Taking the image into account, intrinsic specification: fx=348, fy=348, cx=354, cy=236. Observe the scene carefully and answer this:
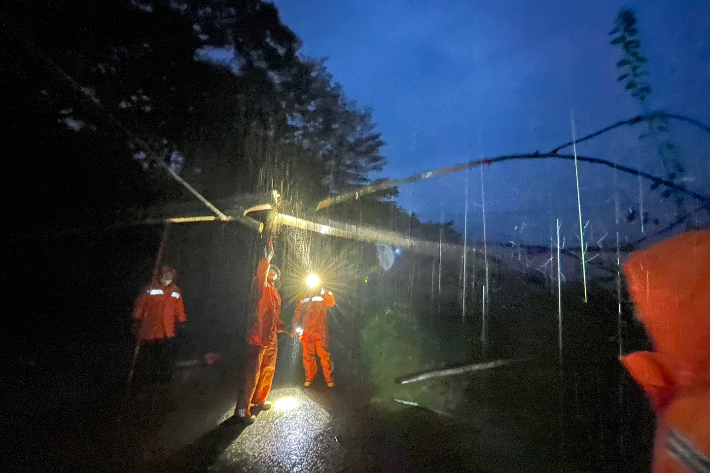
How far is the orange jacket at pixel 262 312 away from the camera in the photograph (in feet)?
15.9

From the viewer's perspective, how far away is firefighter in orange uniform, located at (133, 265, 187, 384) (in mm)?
6359

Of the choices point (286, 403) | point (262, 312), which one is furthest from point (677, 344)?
point (286, 403)

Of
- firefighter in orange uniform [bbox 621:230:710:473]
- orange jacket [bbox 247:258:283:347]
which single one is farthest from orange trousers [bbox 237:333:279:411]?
firefighter in orange uniform [bbox 621:230:710:473]

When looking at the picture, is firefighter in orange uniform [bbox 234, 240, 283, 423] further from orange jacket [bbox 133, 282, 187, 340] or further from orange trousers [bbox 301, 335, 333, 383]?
orange jacket [bbox 133, 282, 187, 340]

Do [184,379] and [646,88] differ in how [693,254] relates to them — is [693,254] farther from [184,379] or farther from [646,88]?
[184,379]

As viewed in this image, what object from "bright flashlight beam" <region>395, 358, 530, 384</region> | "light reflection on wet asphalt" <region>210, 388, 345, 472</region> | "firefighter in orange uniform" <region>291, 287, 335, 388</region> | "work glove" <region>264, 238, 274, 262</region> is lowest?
"light reflection on wet asphalt" <region>210, 388, 345, 472</region>

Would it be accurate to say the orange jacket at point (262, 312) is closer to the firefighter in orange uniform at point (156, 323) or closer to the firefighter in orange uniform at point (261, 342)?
the firefighter in orange uniform at point (261, 342)

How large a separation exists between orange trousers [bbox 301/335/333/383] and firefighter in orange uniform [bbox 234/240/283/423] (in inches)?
52.0

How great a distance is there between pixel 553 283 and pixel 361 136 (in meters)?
7.43

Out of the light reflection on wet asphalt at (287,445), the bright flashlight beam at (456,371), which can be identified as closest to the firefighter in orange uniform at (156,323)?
the light reflection on wet asphalt at (287,445)

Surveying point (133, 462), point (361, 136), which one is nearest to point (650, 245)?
point (133, 462)

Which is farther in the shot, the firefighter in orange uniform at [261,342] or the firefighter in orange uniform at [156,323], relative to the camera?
the firefighter in orange uniform at [156,323]

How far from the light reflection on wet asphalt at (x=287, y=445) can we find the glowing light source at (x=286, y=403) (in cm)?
1

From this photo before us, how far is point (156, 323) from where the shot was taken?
642cm
